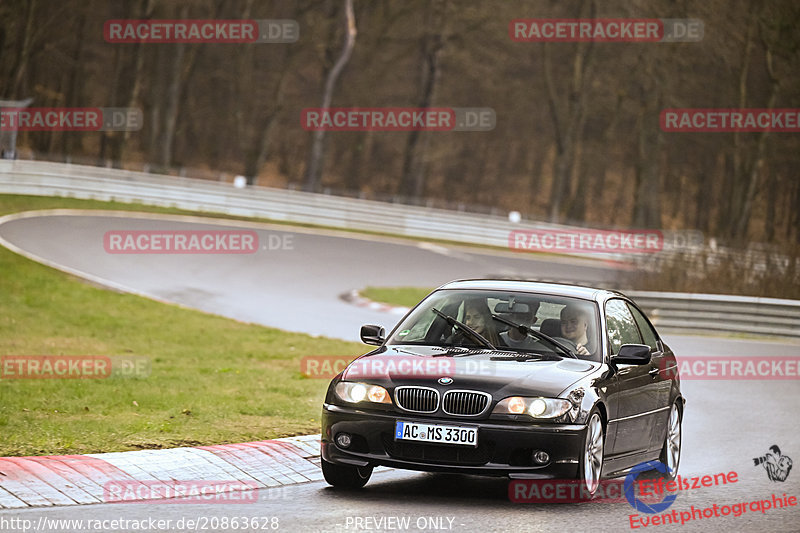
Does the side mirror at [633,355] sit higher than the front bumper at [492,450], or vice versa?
the side mirror at [633,355]

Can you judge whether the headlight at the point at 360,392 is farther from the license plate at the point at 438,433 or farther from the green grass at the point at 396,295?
the green grass at the point at 396,295

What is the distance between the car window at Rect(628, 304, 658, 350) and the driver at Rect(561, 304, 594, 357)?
118cm

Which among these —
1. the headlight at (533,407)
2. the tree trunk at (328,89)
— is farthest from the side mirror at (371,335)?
the tree trunk at (328,89)

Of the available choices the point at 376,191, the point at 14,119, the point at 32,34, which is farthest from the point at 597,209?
the point at 14,119

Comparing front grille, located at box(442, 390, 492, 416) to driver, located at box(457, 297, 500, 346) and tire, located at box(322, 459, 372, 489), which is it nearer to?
tire, located at box(322, 459, 372, 489)

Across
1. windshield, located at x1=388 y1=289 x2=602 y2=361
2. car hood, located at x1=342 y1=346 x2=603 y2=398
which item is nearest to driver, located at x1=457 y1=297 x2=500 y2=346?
windshield, located at x1=388 y1=289 x2=602 y2=361

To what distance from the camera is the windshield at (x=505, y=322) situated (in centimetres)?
890

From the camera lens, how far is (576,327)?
905cm

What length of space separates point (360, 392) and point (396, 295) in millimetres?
18119

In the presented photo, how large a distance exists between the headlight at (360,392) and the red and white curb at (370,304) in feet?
49.6

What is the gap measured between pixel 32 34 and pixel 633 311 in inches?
1884

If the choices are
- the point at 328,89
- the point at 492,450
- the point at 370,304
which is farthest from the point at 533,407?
the point at 328,89

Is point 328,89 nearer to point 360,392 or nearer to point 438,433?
point 360,392

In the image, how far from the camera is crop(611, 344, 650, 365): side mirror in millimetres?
8719
